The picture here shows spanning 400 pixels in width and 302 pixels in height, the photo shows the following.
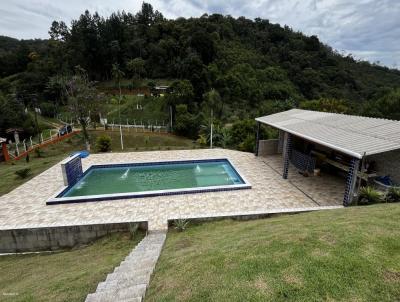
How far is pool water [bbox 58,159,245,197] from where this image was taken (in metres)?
13.1

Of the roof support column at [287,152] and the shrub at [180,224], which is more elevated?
the roof support column at [287,152]

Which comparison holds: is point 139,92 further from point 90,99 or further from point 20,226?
point 20,226

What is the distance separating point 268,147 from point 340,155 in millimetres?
5542

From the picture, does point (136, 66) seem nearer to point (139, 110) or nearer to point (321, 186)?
point (139, 110)

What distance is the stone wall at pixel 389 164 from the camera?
9633 mm

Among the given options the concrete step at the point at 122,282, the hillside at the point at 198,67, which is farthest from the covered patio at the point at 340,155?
the hillside at the point at 198,67

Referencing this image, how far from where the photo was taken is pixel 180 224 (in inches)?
330

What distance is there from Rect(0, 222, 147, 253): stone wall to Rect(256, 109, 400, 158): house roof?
726 cm

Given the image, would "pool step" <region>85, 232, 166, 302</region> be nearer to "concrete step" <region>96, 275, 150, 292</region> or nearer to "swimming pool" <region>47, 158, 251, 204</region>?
"concrete step" <region>96, 275, 150, 292</region>

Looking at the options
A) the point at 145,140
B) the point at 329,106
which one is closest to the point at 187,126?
the point at 145,140

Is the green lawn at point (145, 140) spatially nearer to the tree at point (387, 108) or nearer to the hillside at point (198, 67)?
the hillside at point (198, 67)

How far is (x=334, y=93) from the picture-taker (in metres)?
53.0

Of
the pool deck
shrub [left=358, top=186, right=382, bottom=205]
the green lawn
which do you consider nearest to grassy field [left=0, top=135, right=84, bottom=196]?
the pool deck

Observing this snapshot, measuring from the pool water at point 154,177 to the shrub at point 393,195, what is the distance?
19.2 ft
